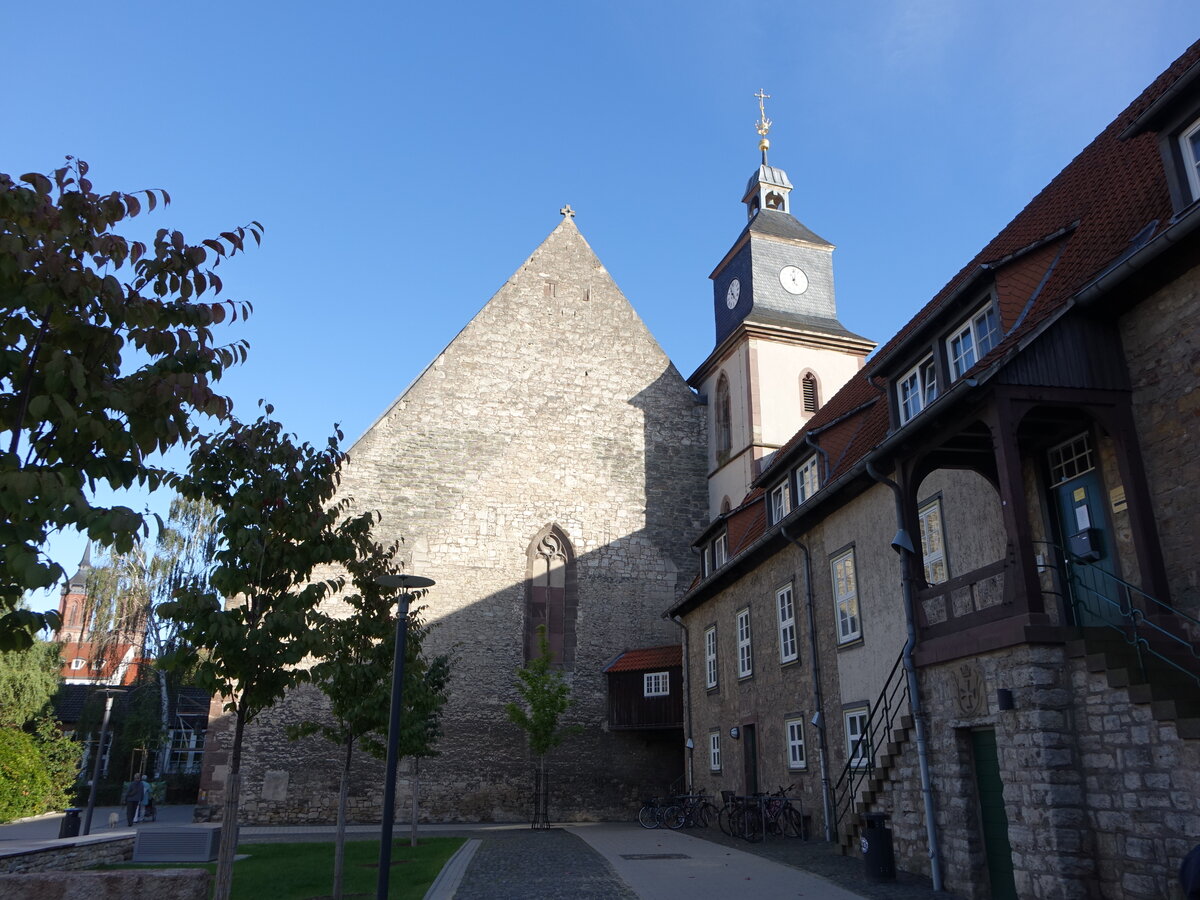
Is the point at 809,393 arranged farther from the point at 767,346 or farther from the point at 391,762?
the point at 391,762

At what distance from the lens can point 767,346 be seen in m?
27.8

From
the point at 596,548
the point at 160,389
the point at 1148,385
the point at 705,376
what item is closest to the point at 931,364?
the point at 1148,385

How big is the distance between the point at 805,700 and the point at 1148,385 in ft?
28.0

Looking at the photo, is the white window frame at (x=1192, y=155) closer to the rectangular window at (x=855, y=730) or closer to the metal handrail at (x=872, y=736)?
the metal handrail at (x=872, y=736)

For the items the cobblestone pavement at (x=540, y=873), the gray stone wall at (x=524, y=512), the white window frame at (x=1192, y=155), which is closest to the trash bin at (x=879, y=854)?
the cobblestone pavement at (x=540, y=873)

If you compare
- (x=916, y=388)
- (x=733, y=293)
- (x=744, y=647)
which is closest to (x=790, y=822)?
(x=744, y=647)

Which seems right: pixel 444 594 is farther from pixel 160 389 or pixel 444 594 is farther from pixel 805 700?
pixel 160 389

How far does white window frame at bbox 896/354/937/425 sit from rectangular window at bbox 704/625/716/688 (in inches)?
382

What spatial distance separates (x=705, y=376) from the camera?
30.7 meters

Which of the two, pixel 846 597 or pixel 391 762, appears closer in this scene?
pixel 391 762

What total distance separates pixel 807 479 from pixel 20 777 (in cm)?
2227

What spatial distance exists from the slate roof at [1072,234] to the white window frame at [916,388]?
193 millimetres

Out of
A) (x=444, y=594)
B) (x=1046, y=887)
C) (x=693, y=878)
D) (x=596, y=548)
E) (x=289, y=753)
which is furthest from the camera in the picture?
(x=596, y=548)

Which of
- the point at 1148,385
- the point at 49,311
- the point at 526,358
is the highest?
the point at 526,358
